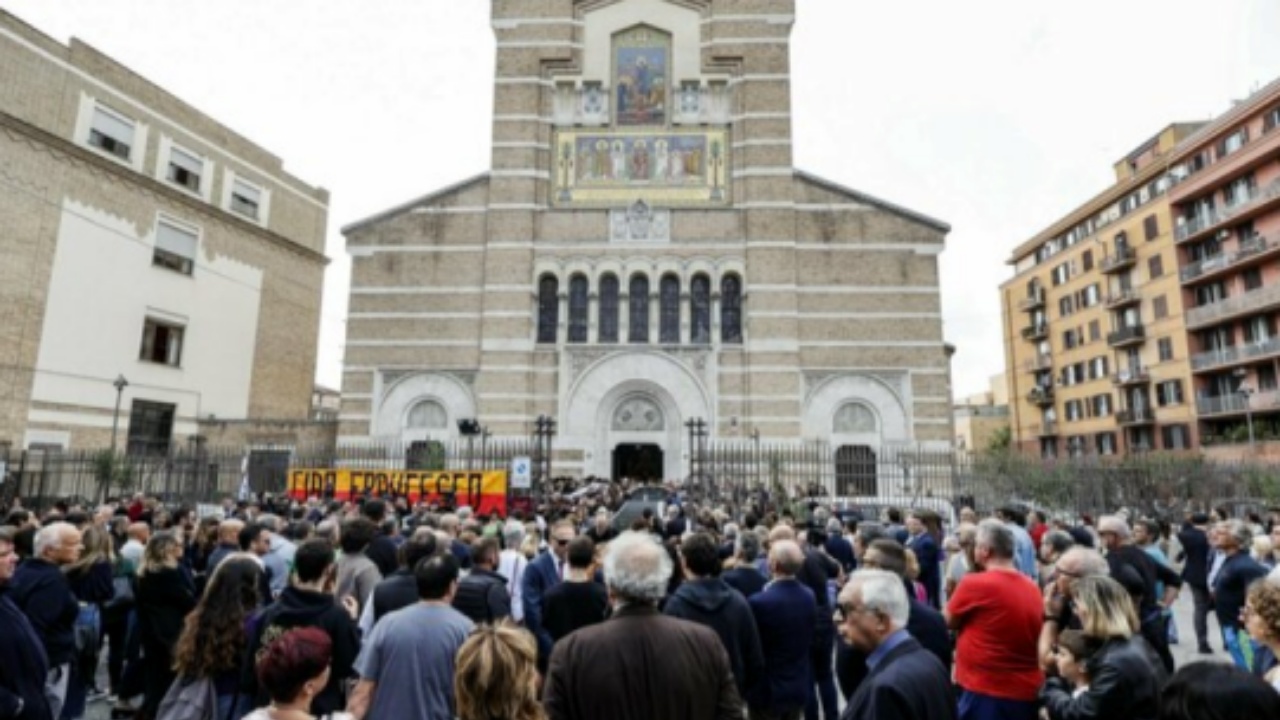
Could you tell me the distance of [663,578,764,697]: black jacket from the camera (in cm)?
444

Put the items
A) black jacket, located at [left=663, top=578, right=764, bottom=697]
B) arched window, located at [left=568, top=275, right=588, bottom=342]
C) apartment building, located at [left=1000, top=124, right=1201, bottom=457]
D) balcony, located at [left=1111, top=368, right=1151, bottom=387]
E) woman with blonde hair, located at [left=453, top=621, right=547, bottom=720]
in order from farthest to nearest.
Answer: balcony, located at [left=1111, top=368, right=1151, bottom=387] < apartment building, located at [left=1000, top=124, right=1201, bottom=457] < arched window, located at [left=568, top=275, right=588, bottom=342] < black jacket, located at [left=663, top=578, right=764, bottom=697] < woman with blonde hair, located at [left=453, top=621, right=547, bottom=720]

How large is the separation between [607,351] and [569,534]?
2034 centimetres

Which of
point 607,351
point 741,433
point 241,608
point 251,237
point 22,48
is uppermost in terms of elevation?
point 22,48

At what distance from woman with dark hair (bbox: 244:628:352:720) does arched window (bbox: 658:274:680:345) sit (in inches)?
984

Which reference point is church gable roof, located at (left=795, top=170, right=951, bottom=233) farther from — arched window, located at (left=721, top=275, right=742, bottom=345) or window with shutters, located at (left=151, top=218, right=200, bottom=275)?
window with shutters, located at (left=151, top=218, right=200, bottom=275)

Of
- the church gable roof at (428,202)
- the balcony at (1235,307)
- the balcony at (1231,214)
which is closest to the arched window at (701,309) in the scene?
the church gable roof at (428,202)

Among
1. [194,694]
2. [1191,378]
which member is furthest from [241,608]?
[1191,378]

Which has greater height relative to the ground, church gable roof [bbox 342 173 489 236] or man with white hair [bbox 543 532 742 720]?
church gable roof [bbox 342 173 489 236]

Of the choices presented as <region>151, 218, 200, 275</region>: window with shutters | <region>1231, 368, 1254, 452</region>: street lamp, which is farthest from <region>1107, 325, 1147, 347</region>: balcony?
<region>151, 218, 200, 275</region>: window with shutters

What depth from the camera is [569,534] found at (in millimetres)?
7059

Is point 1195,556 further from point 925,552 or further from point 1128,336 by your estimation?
point 1128,336

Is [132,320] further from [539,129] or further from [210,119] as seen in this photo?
[539,129]

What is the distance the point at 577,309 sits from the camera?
28125 mm

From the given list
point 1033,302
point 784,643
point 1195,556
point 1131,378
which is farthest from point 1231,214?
point 784,643
